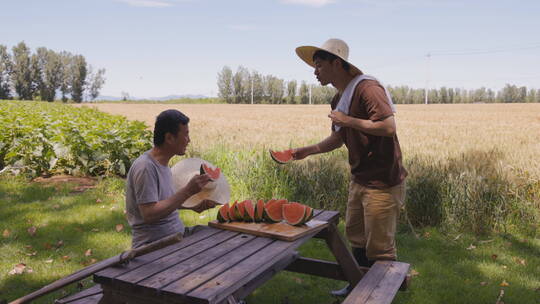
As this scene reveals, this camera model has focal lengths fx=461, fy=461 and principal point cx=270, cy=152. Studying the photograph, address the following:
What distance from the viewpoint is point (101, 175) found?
915 centimetres

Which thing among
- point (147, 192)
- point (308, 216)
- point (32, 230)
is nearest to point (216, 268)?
point (147, 192)

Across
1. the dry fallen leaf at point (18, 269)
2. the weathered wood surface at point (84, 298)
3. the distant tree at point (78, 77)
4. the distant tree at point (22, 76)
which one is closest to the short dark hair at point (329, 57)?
the weathered wood surface at point (84, 298)

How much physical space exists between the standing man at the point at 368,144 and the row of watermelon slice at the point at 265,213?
0.65 meters

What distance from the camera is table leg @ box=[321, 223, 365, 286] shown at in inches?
154

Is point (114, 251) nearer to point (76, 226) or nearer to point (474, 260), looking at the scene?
point (76, 226)

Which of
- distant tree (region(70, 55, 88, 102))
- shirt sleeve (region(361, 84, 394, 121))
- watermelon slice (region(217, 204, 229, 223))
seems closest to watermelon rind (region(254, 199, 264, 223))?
watermelon slice (region(217, 204, 229, 223))

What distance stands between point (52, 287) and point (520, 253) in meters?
5.36

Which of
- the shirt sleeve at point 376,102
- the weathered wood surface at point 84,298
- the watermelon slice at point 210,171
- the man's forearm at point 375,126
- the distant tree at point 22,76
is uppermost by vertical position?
the distant tree at point 22,76

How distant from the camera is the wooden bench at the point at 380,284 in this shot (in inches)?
123

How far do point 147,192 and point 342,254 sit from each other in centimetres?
179

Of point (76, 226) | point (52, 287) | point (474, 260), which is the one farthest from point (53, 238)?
point (474, 260)

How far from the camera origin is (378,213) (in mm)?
3758

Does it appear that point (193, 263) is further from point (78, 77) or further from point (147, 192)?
point (78, 77)

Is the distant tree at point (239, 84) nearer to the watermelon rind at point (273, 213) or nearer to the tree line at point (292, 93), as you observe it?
the tree line at point (292, 93)
